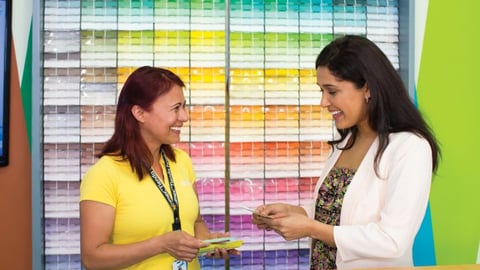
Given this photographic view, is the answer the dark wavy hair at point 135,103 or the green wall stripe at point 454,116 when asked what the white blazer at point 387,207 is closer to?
the dark wavy hair at point 135,103

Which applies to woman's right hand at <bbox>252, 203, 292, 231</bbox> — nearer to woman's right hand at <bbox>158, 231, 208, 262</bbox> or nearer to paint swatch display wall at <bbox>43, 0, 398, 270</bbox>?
woman's right hand at <bbox>158, 231, 208, 262</bbox>

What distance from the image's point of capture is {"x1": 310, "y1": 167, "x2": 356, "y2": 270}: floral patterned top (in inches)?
82.7

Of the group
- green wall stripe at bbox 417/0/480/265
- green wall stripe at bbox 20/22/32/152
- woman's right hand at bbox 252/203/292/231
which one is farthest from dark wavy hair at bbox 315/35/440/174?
green wall stripe at bbox 20/22/32/152

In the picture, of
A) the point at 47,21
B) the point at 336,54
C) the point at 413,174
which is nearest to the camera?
the point at 413,174

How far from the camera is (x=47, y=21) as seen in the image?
3.10 metres

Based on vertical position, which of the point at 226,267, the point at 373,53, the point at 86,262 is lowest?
the point at 226,267

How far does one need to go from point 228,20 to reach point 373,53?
4.34ft

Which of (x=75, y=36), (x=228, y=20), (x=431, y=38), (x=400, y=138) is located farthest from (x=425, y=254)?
(x=75, y=36)

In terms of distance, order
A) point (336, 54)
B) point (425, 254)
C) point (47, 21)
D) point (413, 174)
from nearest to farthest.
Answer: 1. point (413, 174)
2. point (336, 54)
3. point (47, 21)
4. point (425, 254)

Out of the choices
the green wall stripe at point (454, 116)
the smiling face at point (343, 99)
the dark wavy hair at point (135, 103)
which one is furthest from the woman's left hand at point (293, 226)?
the green wall stripe at point (454, 116)

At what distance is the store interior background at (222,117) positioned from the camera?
3119 mm

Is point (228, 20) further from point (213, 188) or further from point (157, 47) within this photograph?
point (213, 188)

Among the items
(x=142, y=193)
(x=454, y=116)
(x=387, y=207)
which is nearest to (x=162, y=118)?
(x=142, y=193)

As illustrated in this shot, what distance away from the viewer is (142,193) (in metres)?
2.17
